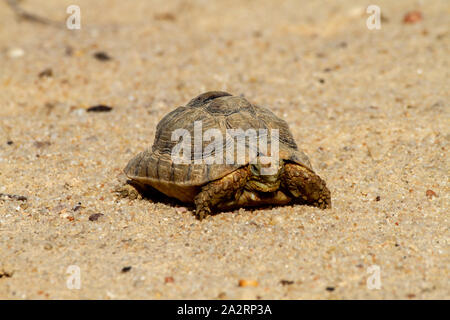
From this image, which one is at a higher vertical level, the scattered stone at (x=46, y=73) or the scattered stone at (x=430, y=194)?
the scattered stone at (x=46, y=73)

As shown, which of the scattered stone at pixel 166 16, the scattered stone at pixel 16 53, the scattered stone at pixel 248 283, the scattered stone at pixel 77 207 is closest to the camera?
the scattered stone at pixel 248 283

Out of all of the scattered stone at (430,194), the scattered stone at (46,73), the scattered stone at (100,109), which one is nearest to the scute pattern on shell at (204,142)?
the scattered stone at (430,194)

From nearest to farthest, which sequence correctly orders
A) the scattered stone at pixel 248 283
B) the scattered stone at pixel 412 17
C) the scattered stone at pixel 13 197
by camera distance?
the scattered stone at pixel 248 283
the scattered stone at pixel 13 197
the scattered stone at pixel 412 17

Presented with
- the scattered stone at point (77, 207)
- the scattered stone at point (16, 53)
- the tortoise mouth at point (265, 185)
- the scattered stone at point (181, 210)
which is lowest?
the scattered stone at point (181, 210)

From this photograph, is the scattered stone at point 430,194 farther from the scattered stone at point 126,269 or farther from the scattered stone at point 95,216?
the scattered stone at point 95,216

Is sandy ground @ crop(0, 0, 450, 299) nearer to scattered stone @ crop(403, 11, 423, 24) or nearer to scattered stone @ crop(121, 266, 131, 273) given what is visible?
scattered stone @ crop(121, 266, 131, 273)

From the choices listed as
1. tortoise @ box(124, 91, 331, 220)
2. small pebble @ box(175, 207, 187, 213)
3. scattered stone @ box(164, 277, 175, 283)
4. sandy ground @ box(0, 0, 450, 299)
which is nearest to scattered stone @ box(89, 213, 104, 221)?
sandy ground @ box(0, 0, 450, 299)

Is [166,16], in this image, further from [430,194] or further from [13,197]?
[430,194]

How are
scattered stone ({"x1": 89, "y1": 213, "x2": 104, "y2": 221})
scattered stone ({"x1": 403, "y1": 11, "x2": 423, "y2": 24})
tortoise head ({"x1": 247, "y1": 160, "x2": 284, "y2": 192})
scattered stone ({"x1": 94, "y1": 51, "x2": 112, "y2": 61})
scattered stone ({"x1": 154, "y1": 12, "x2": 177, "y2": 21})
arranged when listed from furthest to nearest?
scattered stone ({"x1": 154, "y1": 12, "x2": 177, "y2": 21})
scattered stone ({"x1": 403, "y1": 11, "x2": 423, "y2": 24})
scattered stone ({"x1": 94, "y1": 51, "x2": 112, "y2": 61})
scattered stone ({"x1": 89, "y1": 213, "x2": 104, "y2": 221})
tortoise head ({"x1": 247, "y1": 160, "x2": 284, "y2": 192})
